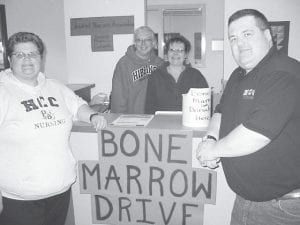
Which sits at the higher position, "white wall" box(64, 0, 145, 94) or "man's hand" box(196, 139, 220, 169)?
"white wall" box(64, 0, 145, 94)

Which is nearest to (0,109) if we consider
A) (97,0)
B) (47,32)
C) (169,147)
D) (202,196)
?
(169,147)

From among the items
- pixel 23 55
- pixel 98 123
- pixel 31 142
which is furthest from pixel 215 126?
pixel 23 55

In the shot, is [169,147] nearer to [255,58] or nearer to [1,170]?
[255,58]

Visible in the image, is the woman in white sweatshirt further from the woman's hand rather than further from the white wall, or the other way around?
the white wall

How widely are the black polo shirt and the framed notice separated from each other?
2.47m

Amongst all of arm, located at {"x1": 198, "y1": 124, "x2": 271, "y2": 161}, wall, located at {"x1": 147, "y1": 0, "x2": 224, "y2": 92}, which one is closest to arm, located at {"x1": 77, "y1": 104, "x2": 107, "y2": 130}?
arm, located at {"x1": 198, "y1": 124, "x2": 271, "y2": 161}

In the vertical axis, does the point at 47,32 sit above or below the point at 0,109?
above

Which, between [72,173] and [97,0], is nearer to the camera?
[72,173]

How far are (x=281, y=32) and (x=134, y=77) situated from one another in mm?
1833

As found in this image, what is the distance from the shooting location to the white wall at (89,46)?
3766 mm

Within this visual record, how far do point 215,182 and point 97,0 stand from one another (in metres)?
2.96

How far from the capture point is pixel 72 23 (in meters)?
3.94

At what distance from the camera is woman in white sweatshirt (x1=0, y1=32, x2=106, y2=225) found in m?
1.38

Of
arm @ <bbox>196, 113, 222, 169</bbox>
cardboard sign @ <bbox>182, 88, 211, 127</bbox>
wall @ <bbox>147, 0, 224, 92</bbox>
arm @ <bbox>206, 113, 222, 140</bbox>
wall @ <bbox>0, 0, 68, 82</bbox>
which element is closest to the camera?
arm @ <bbox>196, 113, 222, 169</bbox>
